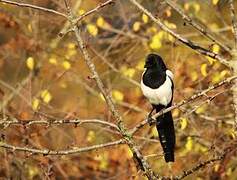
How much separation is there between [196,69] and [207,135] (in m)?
0.73

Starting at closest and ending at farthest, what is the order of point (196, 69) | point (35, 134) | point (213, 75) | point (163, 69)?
point (163, 69), point (35, 134), point (213, 75), point (196, 69)

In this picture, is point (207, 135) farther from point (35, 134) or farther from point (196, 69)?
point (35, 134)

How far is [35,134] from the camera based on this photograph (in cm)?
448

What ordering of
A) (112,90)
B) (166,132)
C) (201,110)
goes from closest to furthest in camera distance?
1. (166,132)
2. (201,110)
3. (112,90)

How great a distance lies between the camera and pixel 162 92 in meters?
3.45

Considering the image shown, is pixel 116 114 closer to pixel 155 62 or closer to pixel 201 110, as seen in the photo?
pixel 155 62

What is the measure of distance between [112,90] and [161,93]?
2150mm

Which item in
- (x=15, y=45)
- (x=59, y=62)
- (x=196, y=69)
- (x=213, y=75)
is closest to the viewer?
(x=213, y=75)

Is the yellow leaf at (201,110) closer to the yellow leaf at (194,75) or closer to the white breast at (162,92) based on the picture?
the yellow leaf at (194,75)

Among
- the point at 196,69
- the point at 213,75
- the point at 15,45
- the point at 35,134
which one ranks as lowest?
the point at 35,134

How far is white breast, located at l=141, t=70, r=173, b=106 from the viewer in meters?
3.44

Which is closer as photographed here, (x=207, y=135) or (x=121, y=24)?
(x=207, y=135)

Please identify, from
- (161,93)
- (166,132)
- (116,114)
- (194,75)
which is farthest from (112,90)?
(116,114)

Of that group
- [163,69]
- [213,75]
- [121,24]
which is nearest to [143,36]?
[121,24]
